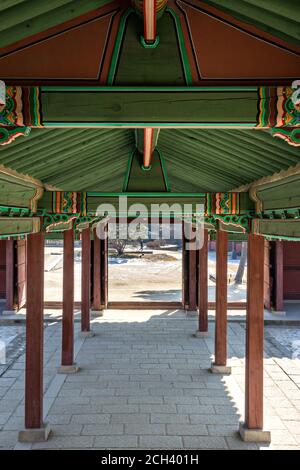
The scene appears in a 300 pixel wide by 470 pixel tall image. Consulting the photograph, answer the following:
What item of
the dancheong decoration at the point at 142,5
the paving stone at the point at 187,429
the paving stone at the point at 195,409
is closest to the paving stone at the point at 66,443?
the paving stone at the point at 187,429

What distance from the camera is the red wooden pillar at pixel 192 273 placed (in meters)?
16.0

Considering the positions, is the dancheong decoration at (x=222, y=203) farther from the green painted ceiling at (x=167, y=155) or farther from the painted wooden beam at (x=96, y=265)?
the painted wooden beam at (x=96, y=265)

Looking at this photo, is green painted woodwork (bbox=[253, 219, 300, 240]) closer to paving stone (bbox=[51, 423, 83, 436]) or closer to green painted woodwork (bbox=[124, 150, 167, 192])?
green painted woodwork (bbox=[124, 150, 167, 192])

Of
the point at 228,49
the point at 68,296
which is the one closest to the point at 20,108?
the point at 228,49

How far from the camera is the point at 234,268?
93.8ft

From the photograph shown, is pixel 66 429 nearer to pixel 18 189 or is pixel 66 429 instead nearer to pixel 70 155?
pixel 18 189

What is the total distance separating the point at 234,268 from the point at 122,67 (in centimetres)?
2691

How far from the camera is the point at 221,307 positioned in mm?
9477

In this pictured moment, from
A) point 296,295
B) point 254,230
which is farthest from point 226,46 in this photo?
point 296,295

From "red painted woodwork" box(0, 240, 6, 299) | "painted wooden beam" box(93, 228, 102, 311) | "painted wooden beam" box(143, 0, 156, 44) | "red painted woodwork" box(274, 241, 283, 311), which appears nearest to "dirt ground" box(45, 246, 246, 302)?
A: "painted wooden beam" box(93, 228, 102, 311)

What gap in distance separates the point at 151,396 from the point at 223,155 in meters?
5.40

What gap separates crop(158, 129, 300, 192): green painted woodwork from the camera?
4480 mm

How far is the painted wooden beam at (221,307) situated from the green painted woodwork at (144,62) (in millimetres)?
7241

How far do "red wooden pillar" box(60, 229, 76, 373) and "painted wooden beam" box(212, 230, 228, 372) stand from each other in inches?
141
